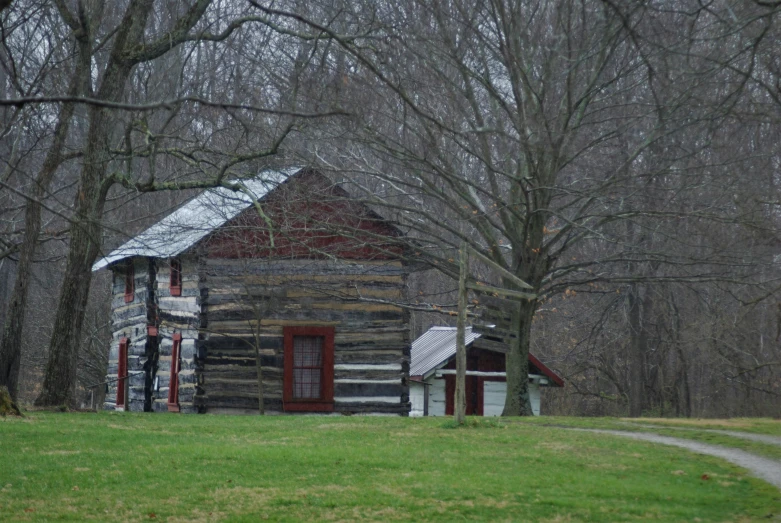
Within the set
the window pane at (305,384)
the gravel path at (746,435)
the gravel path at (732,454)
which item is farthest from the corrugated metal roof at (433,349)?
the gravel path at (732,454)

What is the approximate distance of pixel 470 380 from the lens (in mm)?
37188

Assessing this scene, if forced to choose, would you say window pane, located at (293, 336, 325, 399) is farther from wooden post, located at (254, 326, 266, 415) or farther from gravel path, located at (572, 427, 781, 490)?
gravel path, located at (572, 427, 781, 490)

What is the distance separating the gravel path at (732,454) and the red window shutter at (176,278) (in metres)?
13.0

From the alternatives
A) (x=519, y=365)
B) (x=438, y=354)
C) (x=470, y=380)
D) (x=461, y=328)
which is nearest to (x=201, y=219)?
(x=519, y=365)

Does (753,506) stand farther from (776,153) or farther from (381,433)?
(776,153)

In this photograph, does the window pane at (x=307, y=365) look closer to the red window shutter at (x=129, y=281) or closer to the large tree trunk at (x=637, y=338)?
the red window shutter at (x=129, y=281)

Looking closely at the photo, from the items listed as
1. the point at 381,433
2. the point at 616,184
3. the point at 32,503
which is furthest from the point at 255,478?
the point at 616,184

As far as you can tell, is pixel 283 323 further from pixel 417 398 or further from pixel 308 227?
pixel 417 398

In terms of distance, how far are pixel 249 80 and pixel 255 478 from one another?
1318cm

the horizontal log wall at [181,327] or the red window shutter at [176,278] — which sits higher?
the red window shutter at [176,278]

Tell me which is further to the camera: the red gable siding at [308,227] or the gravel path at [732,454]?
the red gable siding at [308,227]

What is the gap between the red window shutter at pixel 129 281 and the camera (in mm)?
29075

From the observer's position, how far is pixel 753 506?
958cm

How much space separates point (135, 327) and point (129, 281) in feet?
4.95
